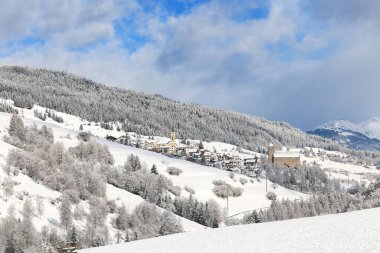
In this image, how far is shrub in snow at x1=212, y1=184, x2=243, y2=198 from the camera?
105m

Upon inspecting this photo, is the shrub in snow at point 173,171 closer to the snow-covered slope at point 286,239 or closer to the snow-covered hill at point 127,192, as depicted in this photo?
the snow-covered hill at point 127,192

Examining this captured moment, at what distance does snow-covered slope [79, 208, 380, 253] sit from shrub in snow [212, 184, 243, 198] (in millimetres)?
71545

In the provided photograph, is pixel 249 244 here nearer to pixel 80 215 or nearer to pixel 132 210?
pixel 80 215

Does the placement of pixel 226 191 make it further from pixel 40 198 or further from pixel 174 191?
pixel 40 198

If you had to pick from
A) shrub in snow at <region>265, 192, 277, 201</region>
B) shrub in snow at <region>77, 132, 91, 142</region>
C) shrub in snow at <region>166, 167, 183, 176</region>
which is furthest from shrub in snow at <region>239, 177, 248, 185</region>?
shrub in snow at <region>77, 132, 91, 142</region>

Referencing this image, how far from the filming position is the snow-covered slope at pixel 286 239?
23411 mm

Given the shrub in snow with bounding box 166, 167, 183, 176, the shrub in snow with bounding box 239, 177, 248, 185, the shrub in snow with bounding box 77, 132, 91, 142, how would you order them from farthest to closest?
the shrub in snow with bounding box 239, 177, 248, 185 < the shrub in snow with bounding box 77, 132, 91, 142 < the shrub in snow with bounding box 166, 167, 183, 176

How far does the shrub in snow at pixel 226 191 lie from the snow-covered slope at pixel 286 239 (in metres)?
71.5

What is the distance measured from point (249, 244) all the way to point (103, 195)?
46222mm

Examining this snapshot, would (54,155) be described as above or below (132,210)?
above

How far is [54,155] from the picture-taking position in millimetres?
77688

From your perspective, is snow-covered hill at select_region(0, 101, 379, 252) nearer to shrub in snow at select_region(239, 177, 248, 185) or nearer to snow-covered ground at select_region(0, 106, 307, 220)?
snow-covered ground at select_region(0, 106, 307, 220)

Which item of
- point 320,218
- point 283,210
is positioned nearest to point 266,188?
point 283,210

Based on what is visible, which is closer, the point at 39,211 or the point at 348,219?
the point at 348,219
